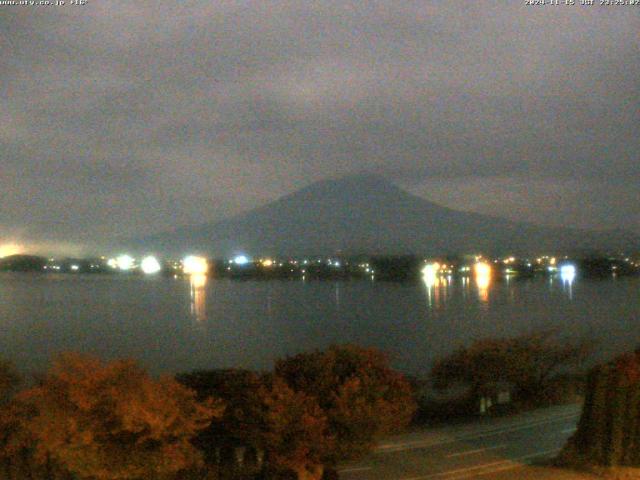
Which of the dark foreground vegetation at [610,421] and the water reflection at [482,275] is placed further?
the water reflection at [482,275]

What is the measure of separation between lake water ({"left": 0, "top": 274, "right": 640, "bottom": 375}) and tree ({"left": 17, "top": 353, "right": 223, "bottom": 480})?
26677mm

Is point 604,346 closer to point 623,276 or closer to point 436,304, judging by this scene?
point 436,304

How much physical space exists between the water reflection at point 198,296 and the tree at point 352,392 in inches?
1989

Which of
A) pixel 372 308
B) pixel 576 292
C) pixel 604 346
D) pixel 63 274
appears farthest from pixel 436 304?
pixel 63 274

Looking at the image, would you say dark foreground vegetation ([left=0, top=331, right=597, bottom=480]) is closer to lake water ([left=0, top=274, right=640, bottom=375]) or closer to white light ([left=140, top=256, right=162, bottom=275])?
lake water ([left=0, top=274, right=640, bottom=375])

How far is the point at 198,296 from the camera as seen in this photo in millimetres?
84875

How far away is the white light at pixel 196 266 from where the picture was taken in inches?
4898

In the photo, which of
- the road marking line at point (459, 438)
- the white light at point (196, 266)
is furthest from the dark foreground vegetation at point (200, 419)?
the white light at point (196, 266)

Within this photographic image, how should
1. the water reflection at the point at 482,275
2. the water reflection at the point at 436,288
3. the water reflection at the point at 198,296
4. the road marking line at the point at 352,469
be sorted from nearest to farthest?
the road marking line at the point at 352,469 < the water reflection at the point at 198,296 < the water reflection at the point at 436,288 < the water reflection at the point at 482,275

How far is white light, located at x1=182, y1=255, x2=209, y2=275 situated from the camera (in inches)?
4898

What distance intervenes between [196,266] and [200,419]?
117773 millimetres

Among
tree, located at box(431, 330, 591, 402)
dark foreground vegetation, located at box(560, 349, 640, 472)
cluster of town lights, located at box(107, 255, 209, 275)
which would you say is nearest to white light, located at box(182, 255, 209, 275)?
cluster of town lights, located at box(107, 255, 209, 275)

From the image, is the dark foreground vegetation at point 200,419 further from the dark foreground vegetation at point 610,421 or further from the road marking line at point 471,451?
the road marking line at point 471,451

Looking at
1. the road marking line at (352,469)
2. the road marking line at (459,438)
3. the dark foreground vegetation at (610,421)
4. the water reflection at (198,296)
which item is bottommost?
the road marking line at (459,438)
